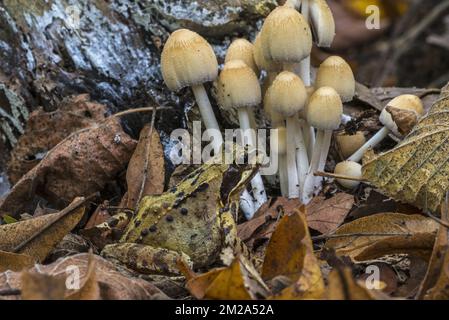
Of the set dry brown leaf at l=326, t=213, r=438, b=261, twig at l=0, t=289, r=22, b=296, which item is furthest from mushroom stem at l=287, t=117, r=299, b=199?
twig at l=0, t=289, r=22, b=296

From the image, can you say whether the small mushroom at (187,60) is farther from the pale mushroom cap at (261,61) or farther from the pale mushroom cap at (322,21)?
the pale mushroom cap at (322,21)

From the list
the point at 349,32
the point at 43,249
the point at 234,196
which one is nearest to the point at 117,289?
the point at 43,249

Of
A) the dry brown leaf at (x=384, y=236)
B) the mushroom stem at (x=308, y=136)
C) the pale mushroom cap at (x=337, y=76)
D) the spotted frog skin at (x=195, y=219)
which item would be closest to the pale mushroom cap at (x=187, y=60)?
the spotted frog skin at (x=195, y=219)

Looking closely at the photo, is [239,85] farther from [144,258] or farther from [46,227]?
[46,227]

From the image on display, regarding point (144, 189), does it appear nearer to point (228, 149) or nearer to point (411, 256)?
point (228, 149)

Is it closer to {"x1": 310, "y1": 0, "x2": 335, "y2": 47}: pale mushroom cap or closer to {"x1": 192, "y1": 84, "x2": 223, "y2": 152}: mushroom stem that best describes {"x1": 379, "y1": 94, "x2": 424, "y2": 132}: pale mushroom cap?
{"x1": 310, "y1": 0, "x2": 335, "y2": 47}: pale mushroom cap
